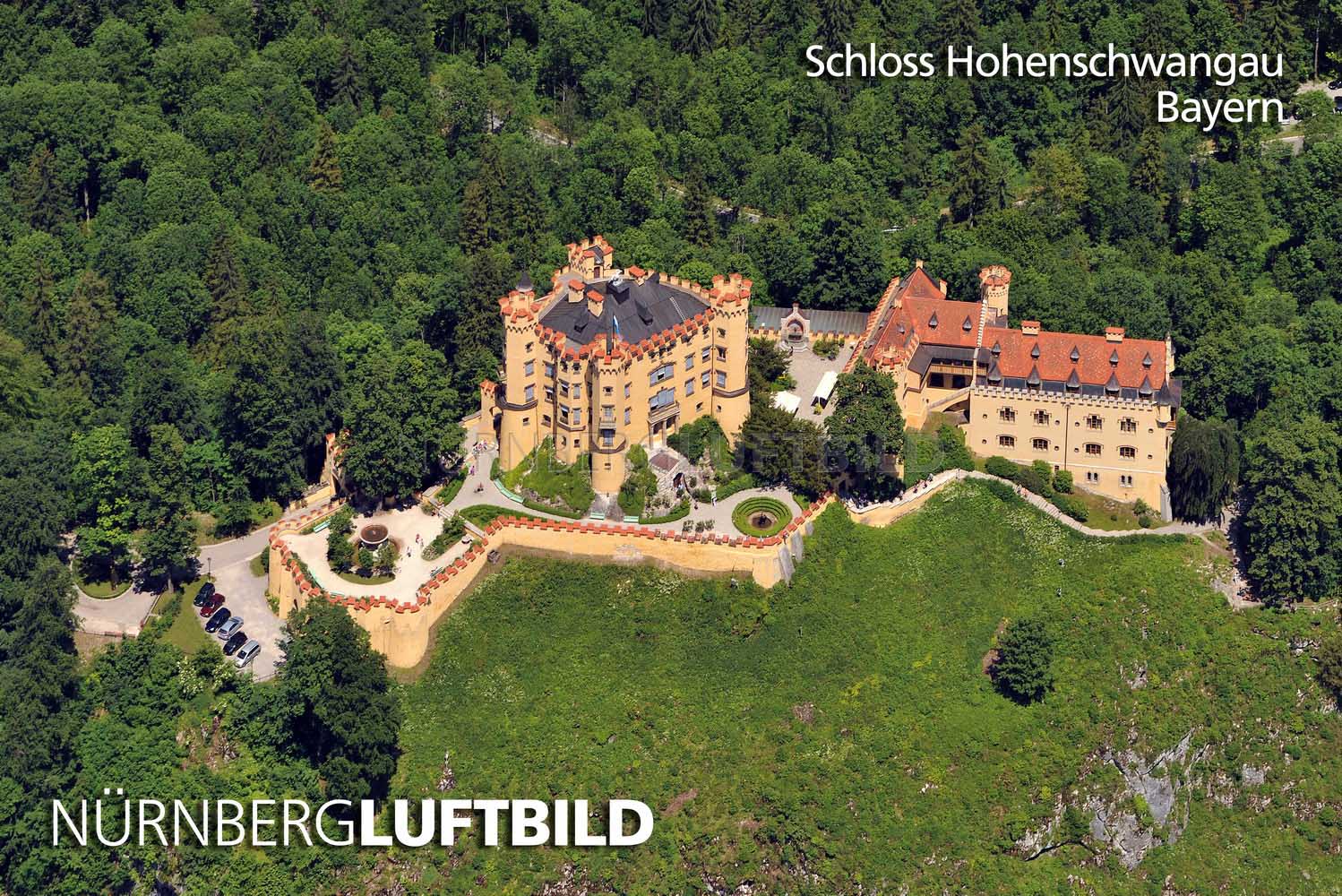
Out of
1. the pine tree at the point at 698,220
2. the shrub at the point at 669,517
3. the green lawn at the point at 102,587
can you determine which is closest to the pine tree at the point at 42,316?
the green lawn at the point at 102,587

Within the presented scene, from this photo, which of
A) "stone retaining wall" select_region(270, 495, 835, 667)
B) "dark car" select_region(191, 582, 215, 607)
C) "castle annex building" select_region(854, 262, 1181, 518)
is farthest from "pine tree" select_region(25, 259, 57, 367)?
"castle annex building" select_region(854, 262, 1181, 518)

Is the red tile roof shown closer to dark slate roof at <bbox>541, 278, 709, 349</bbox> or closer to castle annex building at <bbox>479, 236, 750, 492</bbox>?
castle annex building at <bbox>479, 236, 750, 492</bbox>

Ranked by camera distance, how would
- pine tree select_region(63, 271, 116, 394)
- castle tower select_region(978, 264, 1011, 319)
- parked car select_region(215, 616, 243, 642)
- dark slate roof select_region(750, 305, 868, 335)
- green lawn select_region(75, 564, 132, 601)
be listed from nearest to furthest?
parked car select_region(215, 616, 243, 642)
green lawn select_region(75, 564, 132, 601)
castle tower select_region(978, 264, 1011, 319)
dark slate roof select_region(750, 305, 868, 335)
pine tree select_region(63, 271, 116, 394)

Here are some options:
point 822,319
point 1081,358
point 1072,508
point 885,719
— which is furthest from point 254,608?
point 1081,358

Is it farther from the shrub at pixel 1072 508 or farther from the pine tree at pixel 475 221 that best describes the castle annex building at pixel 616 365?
the pine tree at pixel 475 221

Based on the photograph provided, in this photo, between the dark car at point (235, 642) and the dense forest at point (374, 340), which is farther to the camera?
the dense forest at point (374, 340)

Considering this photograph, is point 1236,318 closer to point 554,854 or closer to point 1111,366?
point 1111,366
